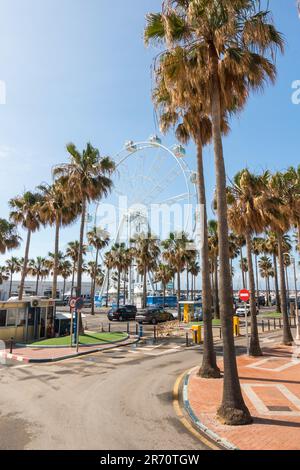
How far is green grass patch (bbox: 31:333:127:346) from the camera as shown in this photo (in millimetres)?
21375

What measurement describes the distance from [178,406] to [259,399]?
246 cm

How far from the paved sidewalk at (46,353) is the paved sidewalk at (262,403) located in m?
7.18

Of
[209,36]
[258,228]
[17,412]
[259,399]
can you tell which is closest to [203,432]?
[259,399]

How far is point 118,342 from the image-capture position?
890 inches

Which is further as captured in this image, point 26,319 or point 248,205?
point 26,319

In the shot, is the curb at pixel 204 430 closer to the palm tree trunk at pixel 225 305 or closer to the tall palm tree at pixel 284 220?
the palm tree trunk at pixel 225 305

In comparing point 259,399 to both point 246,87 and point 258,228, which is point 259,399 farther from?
point 258,228

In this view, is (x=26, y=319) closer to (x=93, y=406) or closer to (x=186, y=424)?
(x=93, y=406)

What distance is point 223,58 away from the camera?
33.3ft

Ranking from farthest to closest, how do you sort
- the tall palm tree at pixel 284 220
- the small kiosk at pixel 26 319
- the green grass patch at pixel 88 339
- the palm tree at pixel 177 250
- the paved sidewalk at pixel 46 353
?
the palm tree at pixel 177 250 < the small kiosk at pixel 26 319 < the tall palm tree at pixel 284 220 < the green grass patch at pixel 88 339 < the paved sidewalk at pixel 46 353

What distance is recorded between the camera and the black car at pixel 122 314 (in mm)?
42062

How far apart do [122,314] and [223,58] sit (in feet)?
119

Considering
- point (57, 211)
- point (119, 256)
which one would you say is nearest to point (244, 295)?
point (57, 211)

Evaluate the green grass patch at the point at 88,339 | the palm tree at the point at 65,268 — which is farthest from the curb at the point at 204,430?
the palm tree at the point at 65,268
